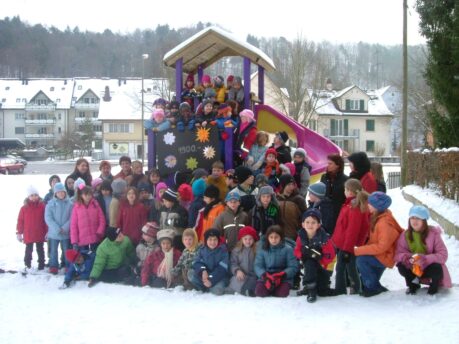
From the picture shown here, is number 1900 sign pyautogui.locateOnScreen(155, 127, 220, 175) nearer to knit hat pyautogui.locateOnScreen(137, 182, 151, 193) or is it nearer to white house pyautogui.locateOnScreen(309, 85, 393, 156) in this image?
knit hat pyautogui.locateOnScreen(137, 182, 151, 193)

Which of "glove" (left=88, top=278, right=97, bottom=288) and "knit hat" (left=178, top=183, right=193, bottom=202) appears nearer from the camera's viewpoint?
"glove" (left=88, top=278, right=97, bottom=288)

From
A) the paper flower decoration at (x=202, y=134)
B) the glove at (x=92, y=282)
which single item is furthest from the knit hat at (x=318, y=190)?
the glove at (x=92, y=282)

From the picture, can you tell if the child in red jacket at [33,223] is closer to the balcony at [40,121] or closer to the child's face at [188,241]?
the child's face at [188,241]

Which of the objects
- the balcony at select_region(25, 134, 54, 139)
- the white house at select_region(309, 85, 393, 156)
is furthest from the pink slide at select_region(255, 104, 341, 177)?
the balcony at select_region(25, 134, 54, 139)

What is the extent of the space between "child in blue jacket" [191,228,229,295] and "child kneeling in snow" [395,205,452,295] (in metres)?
2.17

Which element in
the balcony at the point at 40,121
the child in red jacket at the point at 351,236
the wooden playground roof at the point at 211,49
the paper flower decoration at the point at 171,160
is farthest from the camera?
the balcony at the point at 40,121

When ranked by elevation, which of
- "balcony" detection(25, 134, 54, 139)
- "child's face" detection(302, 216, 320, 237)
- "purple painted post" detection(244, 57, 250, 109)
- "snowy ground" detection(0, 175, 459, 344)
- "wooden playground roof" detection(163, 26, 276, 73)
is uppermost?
"balcony" detection(25, 134, 54, 139)

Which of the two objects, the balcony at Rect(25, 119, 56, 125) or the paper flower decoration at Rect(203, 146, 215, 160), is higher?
the balcony at Rect(25, 119, 56, 125)

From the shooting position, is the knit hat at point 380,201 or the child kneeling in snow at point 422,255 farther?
the knit hat at point 380,201

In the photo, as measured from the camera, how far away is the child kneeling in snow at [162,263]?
734 cm

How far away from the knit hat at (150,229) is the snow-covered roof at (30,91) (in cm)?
7041

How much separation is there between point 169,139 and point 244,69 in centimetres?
204

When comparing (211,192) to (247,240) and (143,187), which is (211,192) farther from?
(143,187)

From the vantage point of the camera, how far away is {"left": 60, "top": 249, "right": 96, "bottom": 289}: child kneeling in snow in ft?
25.1
